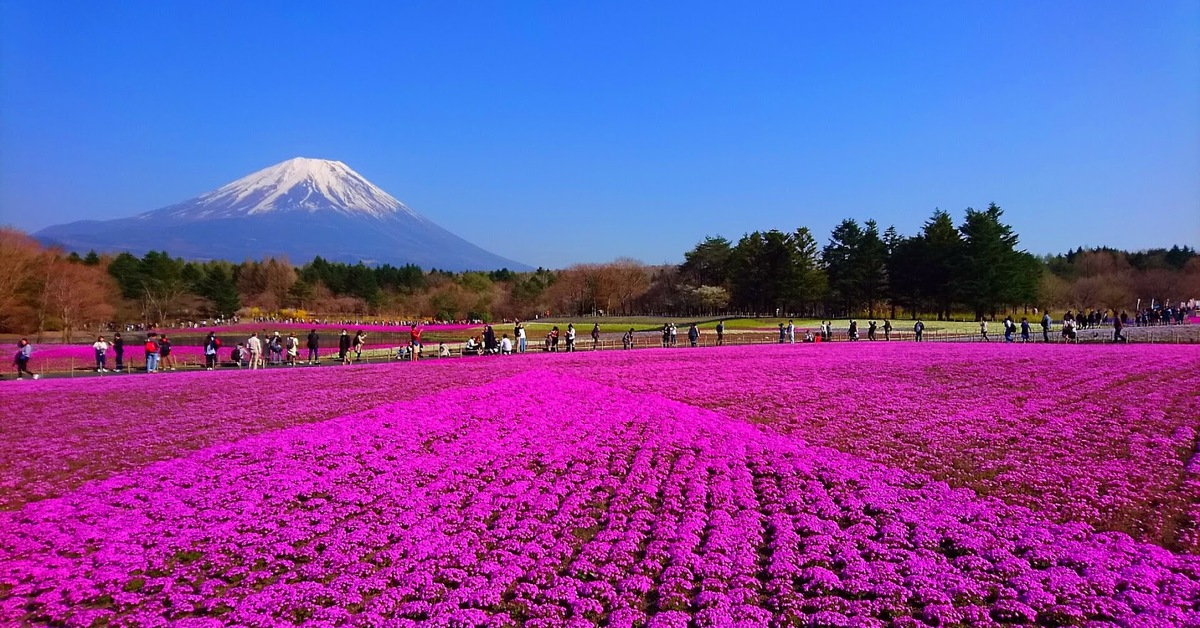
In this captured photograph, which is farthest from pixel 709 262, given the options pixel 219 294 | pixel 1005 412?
pixel 1005 412

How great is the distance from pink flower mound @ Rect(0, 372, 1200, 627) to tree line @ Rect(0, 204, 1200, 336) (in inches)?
2143

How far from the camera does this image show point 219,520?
904 cm

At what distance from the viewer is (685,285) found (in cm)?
9638

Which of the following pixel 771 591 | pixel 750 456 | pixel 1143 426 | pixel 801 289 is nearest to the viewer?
pixel 771 591

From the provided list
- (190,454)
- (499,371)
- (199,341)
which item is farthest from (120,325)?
(190,454)

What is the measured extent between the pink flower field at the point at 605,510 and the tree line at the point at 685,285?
169 ft

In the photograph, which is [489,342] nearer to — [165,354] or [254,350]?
[254,350]

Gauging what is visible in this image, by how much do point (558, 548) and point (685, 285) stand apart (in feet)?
294

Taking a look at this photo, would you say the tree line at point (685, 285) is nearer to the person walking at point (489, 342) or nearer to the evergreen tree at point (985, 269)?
the evergreen tree at point (985, 269)

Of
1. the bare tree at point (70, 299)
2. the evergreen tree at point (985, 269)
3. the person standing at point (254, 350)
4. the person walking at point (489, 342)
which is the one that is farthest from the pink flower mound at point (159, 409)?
the evergreen tree at point (985, 269)

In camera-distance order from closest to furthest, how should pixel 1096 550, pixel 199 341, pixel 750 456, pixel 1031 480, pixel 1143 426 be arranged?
pixel 1096 550 → pixel 1031 480 → pixel 750 456 → pixel 1143 426 → pixel 199 341

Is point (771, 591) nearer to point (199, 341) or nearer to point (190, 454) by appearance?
point (190, 454)

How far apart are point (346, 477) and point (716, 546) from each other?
20.8 feet

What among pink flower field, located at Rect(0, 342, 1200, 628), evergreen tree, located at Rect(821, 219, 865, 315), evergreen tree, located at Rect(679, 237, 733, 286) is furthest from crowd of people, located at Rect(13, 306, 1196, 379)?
evergreen tree, located at Rect(679, 237, 733, 286)
